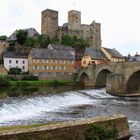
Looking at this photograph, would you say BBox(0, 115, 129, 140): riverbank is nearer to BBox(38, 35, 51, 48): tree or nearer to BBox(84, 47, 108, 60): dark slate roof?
BBox(84, 47, 108, 60): dark slate roof

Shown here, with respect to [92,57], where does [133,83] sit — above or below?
below

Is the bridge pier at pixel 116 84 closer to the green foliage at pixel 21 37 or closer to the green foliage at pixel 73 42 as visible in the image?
the green foliage at pixel 73 42

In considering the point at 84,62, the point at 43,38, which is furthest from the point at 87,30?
the point at 84,62

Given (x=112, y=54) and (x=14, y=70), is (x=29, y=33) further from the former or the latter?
(x=14, y=70)

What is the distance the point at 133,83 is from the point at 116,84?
3468 mm

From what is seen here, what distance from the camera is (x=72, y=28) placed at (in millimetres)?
99750

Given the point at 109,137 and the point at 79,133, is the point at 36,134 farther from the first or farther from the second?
the point at 109,137

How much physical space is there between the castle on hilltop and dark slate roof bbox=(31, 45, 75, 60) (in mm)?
18090

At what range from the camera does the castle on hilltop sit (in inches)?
3748

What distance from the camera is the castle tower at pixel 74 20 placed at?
100062 millimetres

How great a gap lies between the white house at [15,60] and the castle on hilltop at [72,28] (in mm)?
22170

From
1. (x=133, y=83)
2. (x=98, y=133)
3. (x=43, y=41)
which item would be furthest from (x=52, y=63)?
(x=98, y=133)

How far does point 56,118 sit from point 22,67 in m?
51.2

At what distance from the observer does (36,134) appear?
44.3ft
